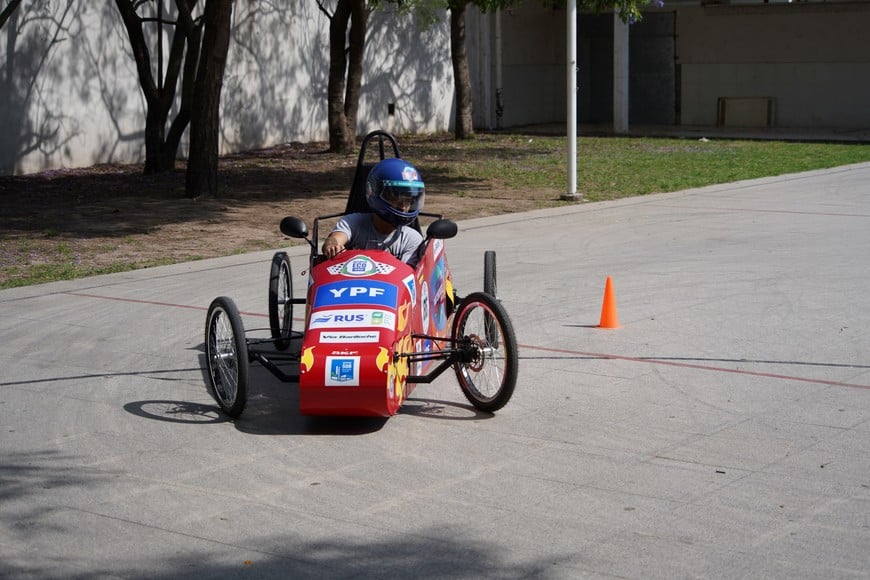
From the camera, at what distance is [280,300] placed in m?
9.00

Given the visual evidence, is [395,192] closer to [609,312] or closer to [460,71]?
[609,312]

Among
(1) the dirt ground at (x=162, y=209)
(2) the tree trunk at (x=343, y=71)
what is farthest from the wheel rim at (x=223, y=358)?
(2) the tree trunk at (x=343, y=71)

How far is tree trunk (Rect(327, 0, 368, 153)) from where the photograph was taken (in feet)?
83.5

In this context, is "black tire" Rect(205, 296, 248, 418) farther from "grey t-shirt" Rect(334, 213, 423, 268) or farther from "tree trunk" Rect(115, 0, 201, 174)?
"tree trunk" Rect(115, 0, 201, 174)

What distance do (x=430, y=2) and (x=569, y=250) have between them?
53.2 feet

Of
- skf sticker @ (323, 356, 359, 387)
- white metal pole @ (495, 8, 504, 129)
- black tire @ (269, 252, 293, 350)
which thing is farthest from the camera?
white metal pole @ (495, 8, 504, 129)

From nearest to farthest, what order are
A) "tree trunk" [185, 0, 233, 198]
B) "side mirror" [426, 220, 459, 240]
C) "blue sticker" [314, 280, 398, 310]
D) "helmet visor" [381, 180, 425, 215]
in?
"blue sticker" [314, 280, 398, 310]
"side mirror" [426, 220, 459, 240]
"helmet visor" [381, 180, 425, 215]
"tree trunk" [185, 0, 233, 198]

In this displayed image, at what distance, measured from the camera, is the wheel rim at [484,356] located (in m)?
7.13

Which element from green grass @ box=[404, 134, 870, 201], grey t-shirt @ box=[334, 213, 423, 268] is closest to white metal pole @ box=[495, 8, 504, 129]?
green grass @ box=[404, 134, 870, 201]

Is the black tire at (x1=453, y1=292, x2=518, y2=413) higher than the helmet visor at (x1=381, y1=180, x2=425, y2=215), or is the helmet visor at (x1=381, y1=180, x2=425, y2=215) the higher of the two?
the helmet visor at (x1=381, y1=180, x2=425, y2=215)

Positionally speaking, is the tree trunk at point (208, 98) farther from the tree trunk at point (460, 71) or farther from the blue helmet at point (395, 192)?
the tree trunk at point (460, 71)

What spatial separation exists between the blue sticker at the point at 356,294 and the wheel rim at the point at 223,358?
56 cm

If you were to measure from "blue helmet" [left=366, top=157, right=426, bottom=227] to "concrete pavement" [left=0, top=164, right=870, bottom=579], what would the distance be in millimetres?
1108

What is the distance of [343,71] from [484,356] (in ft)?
64.9
